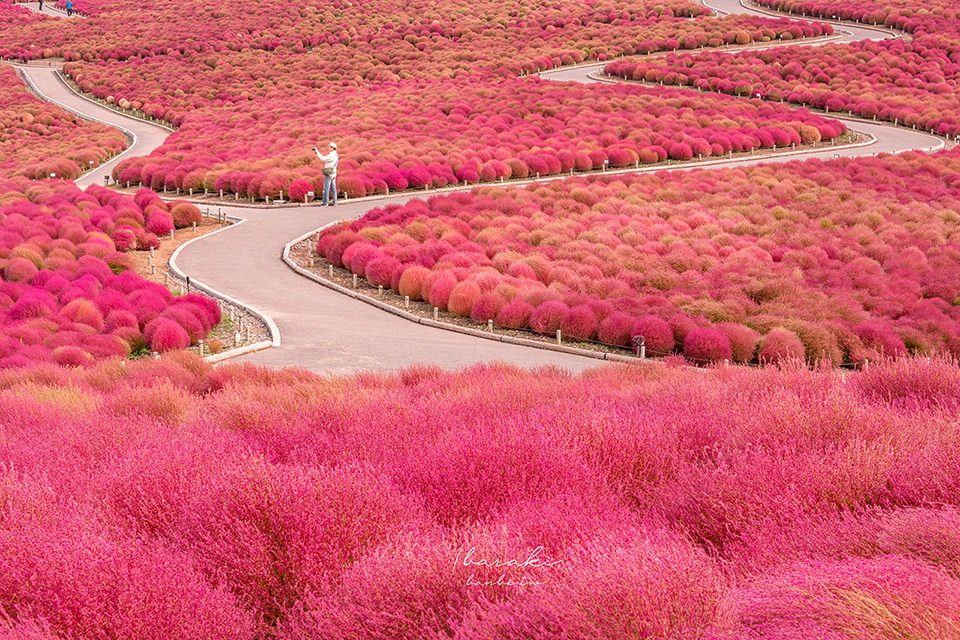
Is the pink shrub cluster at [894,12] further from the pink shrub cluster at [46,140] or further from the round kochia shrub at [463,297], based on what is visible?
the round kochia shrub at [463,297]

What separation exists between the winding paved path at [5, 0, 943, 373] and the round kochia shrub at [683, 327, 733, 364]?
1.33 m

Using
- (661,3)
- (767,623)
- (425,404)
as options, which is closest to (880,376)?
(425,404)

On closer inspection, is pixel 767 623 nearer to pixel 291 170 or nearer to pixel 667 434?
pixel 667 434

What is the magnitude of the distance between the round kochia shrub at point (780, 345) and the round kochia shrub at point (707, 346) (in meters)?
0.50

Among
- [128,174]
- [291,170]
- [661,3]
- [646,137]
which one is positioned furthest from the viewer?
[661,3]

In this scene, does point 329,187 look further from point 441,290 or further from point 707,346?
point 707,346

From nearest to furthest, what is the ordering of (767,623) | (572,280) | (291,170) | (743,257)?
(767,623)
(572,280)
(743,257)
(291,170)

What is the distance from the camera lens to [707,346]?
39.7 ft

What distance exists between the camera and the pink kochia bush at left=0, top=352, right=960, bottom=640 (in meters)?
2.92

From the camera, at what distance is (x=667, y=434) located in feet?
18.0

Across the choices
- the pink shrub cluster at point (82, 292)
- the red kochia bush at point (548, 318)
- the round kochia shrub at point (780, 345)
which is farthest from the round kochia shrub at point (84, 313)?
the round kochia shrub at point (780, 345)

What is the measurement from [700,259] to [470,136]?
52.7ft

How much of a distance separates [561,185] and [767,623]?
833 inches

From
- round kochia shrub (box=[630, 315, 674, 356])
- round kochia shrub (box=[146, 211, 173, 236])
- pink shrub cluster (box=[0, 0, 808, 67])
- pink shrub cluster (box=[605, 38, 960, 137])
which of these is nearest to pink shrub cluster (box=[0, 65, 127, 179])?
round kochia shrub (box=[146, 211, 173, 236])
